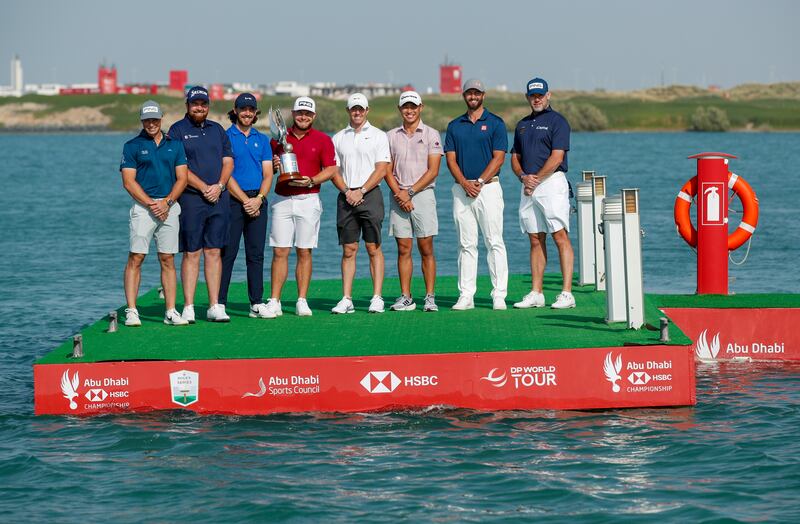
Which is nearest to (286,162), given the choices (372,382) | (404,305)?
(404,305)

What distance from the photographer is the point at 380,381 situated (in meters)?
10.1

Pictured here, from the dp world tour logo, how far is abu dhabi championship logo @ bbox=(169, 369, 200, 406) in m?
1.26

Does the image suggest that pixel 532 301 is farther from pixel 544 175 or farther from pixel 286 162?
pixel 286 162

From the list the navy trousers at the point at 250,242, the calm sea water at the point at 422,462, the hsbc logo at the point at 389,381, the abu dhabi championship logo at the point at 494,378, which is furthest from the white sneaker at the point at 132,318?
the abu dhabi championship logo at the point at 494,378

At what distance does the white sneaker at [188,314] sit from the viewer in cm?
1160

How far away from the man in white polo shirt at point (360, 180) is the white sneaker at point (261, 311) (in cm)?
76

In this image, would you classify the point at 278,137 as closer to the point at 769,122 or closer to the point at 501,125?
the point at 501,125

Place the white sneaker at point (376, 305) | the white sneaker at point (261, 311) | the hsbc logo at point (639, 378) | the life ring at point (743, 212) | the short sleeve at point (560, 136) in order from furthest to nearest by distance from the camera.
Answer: the life ring at point (743, 212), the white sneaker at point (376, 305), the white sneaker at point (261, 311), the short sleeve at point (560, 136), the hsbc logo at point (639, 378)

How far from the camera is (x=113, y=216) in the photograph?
117ft

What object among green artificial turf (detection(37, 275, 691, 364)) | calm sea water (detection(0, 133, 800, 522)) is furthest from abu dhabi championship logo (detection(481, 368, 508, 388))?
calm sea water (detection(0, 133, 800, 522))

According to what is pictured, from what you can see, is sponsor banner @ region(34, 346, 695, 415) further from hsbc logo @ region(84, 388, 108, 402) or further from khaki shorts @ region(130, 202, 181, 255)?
khaki shorts @ region(130, 202, 181, 255)

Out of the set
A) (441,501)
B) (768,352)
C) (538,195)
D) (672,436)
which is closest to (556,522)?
(441,501)

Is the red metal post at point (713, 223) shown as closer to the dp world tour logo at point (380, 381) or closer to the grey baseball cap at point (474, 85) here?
the grey baseball cap at point (474, 85)

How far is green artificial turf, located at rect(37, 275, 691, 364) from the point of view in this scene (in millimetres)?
10266
